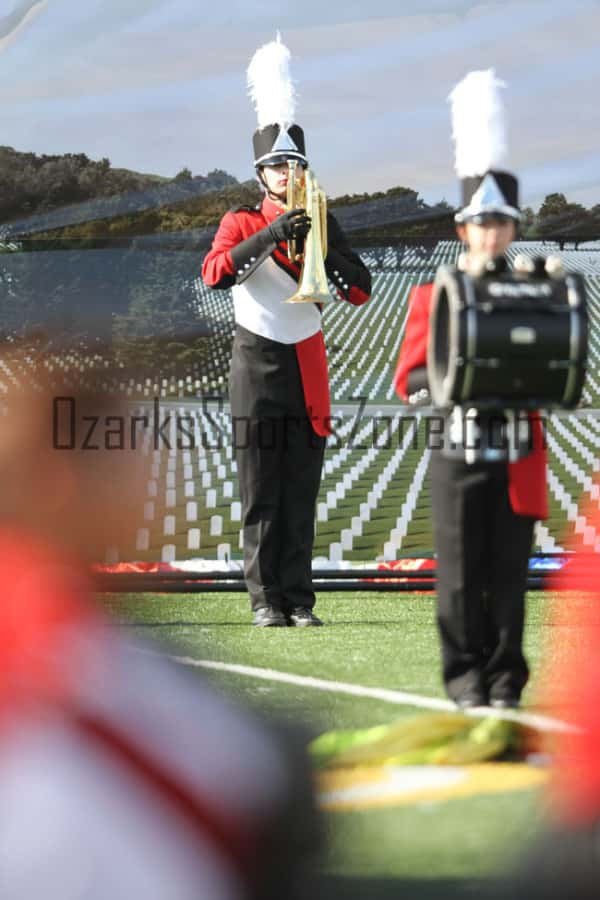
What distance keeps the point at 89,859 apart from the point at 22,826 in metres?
0.08

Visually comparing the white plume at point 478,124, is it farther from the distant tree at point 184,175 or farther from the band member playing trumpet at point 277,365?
the distant tree at point 184,175

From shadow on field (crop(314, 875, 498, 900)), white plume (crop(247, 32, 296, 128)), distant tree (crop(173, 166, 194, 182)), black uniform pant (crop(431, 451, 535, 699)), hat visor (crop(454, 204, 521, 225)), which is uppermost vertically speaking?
white plume (crop(247, 32, 296, 128))

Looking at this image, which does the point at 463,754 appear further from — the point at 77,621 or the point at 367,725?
the point at 77,621

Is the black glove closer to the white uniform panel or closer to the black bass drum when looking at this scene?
the white uniform panel

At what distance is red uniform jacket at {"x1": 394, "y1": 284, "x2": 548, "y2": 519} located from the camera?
3615 millimetres

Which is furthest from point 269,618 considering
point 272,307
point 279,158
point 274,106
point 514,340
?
point 514,340

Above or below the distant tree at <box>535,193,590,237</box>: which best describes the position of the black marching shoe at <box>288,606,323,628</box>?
below

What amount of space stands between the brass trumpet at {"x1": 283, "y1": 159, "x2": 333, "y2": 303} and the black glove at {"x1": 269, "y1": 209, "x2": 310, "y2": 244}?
45 mm

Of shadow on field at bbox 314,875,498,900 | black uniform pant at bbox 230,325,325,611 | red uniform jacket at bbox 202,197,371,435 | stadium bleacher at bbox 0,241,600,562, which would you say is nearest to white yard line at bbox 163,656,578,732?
shadow on field at bbox 314,875,498,900

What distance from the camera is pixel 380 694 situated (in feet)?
14.1

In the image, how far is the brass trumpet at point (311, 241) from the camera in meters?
5.58

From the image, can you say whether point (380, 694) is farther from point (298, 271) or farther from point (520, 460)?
point (298, 271)

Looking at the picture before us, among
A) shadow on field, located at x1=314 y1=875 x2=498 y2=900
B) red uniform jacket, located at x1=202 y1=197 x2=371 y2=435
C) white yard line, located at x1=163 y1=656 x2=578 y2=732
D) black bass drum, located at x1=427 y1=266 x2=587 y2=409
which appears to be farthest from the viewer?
red uniform jacket, located at x1=202 y1=197 x2=371 y2=435

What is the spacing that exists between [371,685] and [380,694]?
0.66ft
